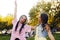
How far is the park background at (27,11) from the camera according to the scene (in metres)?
3.06

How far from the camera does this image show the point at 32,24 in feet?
10.1

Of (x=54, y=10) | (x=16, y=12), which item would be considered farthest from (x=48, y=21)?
(x=16, y=12)

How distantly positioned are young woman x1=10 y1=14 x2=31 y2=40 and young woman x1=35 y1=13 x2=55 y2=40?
0.11 metres

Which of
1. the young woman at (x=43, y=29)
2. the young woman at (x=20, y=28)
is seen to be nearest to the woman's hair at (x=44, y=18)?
the young woman at (x=43, y=29)

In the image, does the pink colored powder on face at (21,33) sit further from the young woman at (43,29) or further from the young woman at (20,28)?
the young woman at (43,29)

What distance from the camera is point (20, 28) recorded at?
10.1ft

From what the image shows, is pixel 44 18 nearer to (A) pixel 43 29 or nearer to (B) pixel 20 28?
(A) pixel 43 29

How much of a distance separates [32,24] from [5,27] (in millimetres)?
298

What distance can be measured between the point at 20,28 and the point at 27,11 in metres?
0.20

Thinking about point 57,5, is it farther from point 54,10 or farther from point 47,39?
point 47,39

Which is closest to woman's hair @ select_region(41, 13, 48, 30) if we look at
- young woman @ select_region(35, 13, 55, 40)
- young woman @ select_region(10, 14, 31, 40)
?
young woman @ select_region(35, 13, 55, 40)

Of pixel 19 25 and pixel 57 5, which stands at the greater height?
pixel 57 5

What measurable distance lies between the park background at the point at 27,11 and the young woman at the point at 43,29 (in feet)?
0.15

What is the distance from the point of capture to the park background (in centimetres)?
306
